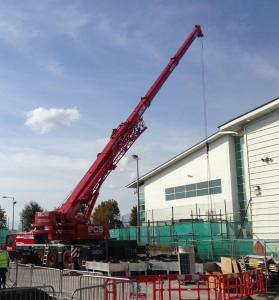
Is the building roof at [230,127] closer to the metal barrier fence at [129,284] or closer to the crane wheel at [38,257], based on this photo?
the crane wheel at [38,257]

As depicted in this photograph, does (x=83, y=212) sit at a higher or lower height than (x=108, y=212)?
lower

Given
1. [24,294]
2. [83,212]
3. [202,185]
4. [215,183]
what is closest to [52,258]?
[83,212]

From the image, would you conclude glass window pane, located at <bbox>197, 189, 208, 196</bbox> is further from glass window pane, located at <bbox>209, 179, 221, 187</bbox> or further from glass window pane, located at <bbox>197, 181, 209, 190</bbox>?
glass window pane, located at <bbox>209, 179, 221, 187</bbox>

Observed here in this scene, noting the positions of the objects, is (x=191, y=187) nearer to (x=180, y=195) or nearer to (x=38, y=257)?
(x=180, y=195)

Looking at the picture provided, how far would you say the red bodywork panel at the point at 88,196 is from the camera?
2469 centimetres

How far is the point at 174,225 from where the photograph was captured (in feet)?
127

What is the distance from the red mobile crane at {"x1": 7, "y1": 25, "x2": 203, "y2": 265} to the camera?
80.9 ft

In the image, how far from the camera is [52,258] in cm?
2486

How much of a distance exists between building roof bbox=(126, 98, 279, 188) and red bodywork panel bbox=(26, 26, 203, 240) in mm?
10628

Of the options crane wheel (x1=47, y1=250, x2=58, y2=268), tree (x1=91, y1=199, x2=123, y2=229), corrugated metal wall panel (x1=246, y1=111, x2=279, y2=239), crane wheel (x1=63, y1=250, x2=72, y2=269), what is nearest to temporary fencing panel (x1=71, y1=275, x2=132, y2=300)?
crane wheel (x1=63, y1=250, x2=72, y2=269)

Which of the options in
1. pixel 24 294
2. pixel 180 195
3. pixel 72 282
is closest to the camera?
pixel 24 294

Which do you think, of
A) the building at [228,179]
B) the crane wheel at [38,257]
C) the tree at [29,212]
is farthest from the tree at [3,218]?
the crane wheel at [38,257]

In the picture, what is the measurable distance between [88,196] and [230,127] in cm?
1749

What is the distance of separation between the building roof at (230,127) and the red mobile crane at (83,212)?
10.7 meters
